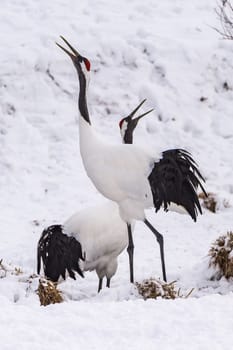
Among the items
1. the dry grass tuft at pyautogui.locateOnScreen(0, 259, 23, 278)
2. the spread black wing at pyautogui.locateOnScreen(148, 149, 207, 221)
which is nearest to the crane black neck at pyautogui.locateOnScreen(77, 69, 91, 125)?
the spread black wing at pyautogui.locateOnScreen(148, 149, 207, 221)

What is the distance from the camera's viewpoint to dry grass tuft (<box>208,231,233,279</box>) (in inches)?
290

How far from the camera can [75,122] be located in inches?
467

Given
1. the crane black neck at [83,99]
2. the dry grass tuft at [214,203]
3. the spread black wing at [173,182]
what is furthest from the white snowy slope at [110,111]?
the crane black neck at [83,99]

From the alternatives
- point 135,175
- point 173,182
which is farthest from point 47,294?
point 173,182

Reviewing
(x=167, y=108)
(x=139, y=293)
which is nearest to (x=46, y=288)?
(x=139, y=293)

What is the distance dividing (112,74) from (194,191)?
17.7 feet

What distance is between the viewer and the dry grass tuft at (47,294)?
21.6 feet

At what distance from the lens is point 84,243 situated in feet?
25.4

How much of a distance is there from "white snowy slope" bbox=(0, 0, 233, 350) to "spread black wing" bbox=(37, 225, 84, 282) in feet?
0.62

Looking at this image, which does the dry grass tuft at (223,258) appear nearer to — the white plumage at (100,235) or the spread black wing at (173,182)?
the spread black wing at (173,182)

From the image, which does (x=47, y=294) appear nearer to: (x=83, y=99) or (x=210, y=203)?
(x=83, y=99)

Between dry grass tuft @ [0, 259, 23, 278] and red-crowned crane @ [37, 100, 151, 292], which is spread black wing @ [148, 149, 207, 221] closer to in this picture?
red-crowned crane @ [37, 100, 151, 292]

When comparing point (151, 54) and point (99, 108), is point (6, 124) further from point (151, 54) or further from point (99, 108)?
point (151, 54)

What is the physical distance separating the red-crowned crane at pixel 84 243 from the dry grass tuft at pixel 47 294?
3.19 feet
